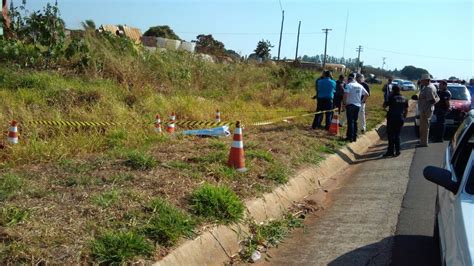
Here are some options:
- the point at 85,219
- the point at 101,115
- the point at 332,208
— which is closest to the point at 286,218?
the point at 332,208

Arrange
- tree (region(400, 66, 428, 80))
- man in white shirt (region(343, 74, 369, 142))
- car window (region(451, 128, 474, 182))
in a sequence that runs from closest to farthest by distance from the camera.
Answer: car window (region(451, 128, 474, 182))
man in white shirt (region(343, 74, 369, 142))
tree (region(400, 66, 428, 80))

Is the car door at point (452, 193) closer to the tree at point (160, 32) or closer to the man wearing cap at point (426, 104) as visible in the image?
the man wearing cap at point (426, 104)

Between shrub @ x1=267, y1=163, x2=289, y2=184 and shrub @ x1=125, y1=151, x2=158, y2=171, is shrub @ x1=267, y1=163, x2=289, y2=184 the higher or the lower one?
the lower one

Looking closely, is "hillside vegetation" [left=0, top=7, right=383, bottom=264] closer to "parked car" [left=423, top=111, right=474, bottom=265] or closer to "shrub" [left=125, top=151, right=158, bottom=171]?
"shrub" [left=125, top=151, right=158, bottom=171]

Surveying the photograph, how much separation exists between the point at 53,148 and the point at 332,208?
4.45 m

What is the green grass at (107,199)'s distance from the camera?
17.2 ft

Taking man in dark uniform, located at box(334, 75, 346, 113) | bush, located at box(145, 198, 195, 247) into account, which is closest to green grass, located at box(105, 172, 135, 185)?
bush, located at box(145, 198, 195, 247)

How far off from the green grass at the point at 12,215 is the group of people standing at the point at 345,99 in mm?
9298

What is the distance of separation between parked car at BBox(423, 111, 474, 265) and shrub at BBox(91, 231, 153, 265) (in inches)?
97.6

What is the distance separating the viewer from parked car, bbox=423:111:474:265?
129 inches

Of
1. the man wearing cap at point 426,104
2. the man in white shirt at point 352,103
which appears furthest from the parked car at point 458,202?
the man wearing cap at point 426,104

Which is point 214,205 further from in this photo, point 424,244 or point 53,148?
point 53,148

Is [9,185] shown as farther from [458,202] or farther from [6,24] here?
[6,24]

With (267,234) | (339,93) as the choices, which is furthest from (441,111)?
(267,234)
